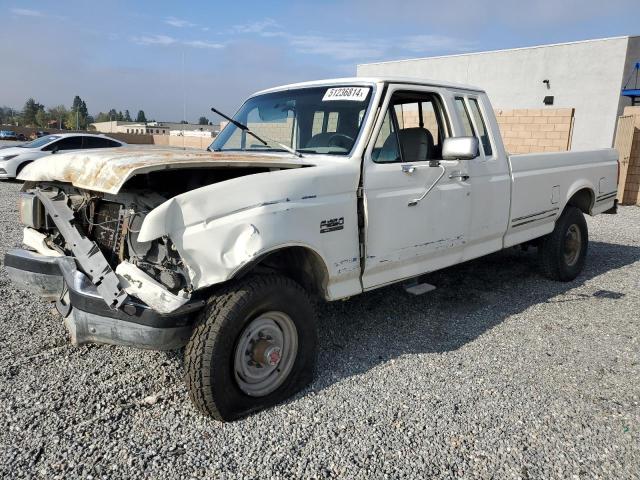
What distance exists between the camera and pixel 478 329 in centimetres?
446

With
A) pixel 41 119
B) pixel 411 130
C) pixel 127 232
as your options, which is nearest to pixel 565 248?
pixel 411 130

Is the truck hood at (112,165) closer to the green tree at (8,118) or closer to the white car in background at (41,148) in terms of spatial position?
the white car in background at (41,148)

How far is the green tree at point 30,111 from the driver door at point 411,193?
87.7 metres

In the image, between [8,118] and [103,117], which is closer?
[8,118]

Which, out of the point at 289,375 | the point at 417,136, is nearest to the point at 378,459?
the point at 289,375

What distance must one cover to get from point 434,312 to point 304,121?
214cm

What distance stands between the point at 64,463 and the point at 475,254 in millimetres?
3528

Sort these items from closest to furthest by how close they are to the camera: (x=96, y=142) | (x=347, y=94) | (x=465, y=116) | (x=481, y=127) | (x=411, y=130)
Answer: (x=347, y=94), (x=411, y=130), (x=465, y=116), (x=481, y=127), (x=96, y=142)

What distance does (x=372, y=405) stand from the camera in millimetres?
3201

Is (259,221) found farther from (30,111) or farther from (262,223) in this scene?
(30,111)

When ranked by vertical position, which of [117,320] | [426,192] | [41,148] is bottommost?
[117,320]

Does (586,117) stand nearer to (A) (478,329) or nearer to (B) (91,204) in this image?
(A) (478,329)

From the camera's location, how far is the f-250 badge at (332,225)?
3.23 metres

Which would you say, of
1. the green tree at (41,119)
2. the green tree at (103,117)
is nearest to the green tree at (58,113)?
the green tree at (41,119)
